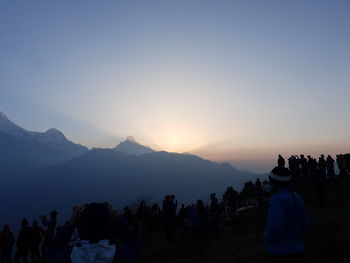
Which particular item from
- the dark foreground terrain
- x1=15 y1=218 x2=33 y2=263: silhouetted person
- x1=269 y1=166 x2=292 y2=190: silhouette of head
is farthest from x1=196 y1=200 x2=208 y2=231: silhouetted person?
x1=269 y1=166 x2=292 y2=190: silhouette of head

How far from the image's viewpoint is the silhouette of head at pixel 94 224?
2232mm

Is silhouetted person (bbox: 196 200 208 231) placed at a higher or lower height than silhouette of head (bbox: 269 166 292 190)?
lower

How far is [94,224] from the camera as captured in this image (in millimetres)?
2244

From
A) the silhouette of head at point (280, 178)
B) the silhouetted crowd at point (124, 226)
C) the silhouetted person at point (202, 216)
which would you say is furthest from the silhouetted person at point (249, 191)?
the silhouette of head at point (280, 178)

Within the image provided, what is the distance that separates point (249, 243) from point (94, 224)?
11045mm

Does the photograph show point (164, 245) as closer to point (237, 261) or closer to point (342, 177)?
point (237, 261)

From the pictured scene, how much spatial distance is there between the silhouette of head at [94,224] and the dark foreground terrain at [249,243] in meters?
8.61

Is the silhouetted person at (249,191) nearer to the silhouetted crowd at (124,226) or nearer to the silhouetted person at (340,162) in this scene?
the silhouetted crowd at (124,226)

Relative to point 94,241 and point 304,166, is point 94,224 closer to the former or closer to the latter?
point 94,241

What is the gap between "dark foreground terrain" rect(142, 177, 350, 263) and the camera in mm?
9609

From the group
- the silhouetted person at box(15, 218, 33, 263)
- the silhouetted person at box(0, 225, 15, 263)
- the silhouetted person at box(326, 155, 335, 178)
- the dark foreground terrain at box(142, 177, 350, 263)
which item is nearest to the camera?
the dark foreground terrain at box(142, 177, 350, 263)

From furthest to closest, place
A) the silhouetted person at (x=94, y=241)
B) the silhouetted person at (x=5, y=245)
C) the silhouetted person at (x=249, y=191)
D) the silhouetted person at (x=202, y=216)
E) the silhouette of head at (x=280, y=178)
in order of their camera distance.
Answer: the silhouetted person at (x=249, y=191) → the silhouetted person at (x=202, y=216) → the silhouetted person at (x=5, y=245) → the silhouette of head at (x=280, y=178) → the silhouetted person at (x=94, y=241)

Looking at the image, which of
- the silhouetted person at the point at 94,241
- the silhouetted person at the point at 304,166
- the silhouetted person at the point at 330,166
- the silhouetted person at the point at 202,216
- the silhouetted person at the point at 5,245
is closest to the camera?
the silhouetted person at the point at 94,241

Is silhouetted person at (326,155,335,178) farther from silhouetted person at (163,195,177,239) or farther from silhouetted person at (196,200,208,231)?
silhouetted person at (163,195,177,239)
